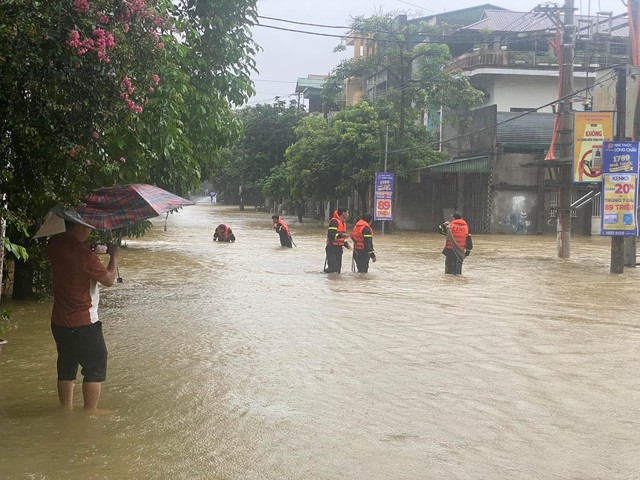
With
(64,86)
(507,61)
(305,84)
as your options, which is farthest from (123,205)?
(305,84)

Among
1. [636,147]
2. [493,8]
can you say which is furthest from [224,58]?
[493,8]

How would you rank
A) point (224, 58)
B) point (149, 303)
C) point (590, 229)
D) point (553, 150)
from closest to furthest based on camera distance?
point (224, 58)
point (149, 303)
point (553, 150)
point (590, 229)

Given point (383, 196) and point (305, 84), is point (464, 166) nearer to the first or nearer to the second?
point (383, 196)

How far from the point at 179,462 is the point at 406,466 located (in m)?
1.53

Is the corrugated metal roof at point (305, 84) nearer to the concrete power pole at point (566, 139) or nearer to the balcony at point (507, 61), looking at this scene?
the balcony at point (507, 61)

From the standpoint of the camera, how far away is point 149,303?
14.0 m

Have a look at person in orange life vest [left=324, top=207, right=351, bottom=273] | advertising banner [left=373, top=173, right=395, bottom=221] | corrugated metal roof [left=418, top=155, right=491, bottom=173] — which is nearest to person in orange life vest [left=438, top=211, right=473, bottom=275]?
person in orange life vest [left=324, top=207, right=351, bottom=273]

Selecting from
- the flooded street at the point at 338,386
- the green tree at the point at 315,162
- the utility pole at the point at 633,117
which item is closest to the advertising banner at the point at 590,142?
the utility pole at the point at 633,117

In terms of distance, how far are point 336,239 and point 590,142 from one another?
24.2 feet

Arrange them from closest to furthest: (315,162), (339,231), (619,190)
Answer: (339,231) < (619,190) < (315,162)

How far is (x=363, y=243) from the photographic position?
755 inches

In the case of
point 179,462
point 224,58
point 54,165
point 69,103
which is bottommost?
point 179,462

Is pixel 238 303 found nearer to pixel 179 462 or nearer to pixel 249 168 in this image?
pixel 179 462

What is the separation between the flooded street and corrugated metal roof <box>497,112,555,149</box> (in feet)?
78.2
